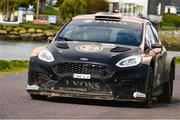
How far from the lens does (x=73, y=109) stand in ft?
39.1

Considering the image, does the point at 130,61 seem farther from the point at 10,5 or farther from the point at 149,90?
the point at 10,5

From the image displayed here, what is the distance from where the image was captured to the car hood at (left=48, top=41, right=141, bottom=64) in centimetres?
1248

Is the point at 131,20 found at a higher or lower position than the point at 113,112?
higher

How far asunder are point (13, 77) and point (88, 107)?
21.6 feet

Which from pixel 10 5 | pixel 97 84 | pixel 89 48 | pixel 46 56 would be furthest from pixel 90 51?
pixel 10 5

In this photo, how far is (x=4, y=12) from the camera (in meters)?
110

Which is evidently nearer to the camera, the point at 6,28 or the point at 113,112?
the point at 113,112

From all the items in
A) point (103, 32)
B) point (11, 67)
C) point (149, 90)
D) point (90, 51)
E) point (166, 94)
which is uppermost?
point (103, 32)

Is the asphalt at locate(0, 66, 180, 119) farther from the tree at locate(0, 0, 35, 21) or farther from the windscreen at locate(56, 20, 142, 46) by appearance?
the tree at locate(0, 0, 35, 21)

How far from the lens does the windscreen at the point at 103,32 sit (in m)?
13.6

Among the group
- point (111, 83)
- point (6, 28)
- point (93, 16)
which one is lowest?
point (6, 28)

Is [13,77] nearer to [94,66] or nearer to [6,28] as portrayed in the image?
[94,66]

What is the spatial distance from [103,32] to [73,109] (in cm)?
238

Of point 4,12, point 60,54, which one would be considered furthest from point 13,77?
point 4,12
